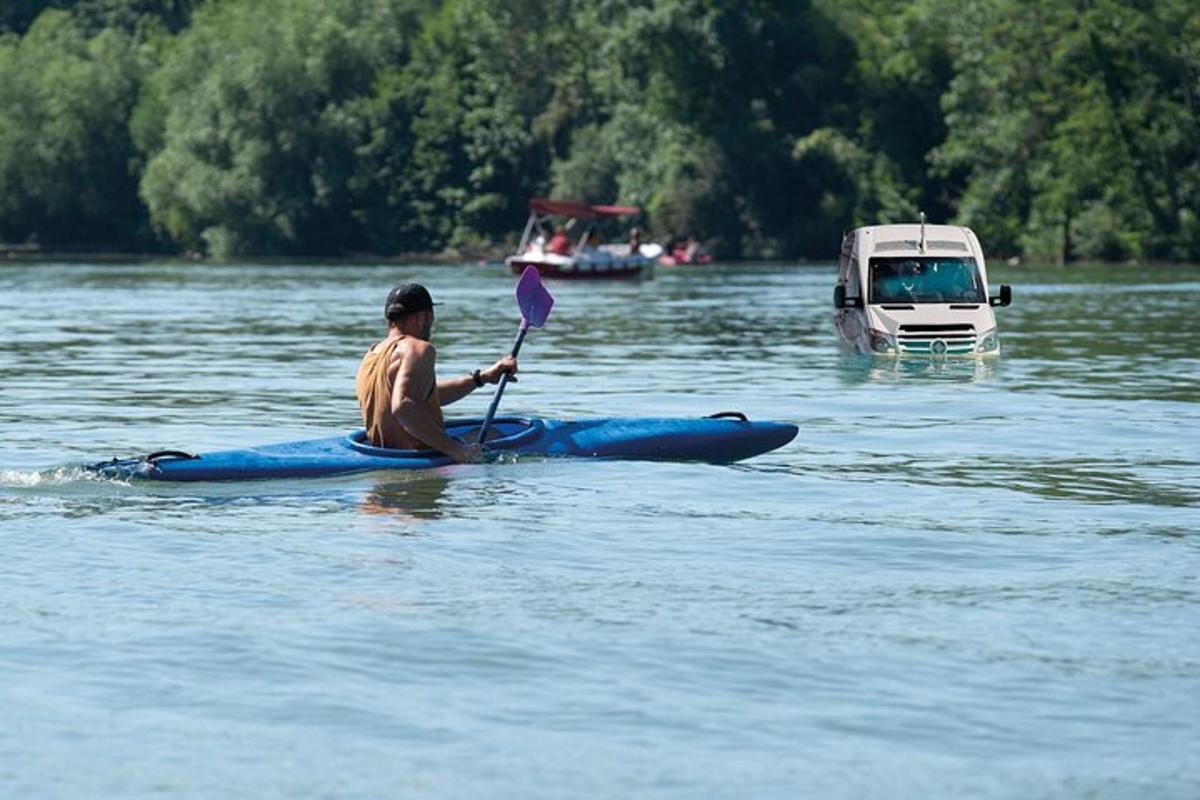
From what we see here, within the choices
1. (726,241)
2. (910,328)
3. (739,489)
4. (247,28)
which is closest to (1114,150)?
(726,241)

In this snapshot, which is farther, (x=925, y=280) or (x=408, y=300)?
(x=925, y=280)

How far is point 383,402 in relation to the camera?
585 inches

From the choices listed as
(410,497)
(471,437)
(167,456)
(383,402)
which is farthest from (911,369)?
(167,456)

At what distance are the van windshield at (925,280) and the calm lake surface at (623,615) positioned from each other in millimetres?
5896

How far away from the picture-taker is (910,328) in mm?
27188

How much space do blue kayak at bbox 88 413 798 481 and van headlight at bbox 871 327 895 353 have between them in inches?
394

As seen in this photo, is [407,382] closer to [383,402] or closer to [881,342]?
[383,402]

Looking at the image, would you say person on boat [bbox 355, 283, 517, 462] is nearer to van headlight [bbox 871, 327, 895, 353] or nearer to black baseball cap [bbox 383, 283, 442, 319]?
black baseball cap [bbox 383, 283, 442, 319]

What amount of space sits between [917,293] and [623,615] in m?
18.3

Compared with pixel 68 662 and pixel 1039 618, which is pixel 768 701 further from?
pixel 68 662

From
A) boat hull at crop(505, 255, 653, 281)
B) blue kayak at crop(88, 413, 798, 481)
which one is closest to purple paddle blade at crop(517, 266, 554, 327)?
blue kayak at crop(88, 413, 798, 481)

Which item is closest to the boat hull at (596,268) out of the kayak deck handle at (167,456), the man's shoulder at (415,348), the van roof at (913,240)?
the van roof at (913,240)

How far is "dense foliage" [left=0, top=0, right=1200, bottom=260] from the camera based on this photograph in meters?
82.4

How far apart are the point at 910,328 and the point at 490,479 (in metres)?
12.8
